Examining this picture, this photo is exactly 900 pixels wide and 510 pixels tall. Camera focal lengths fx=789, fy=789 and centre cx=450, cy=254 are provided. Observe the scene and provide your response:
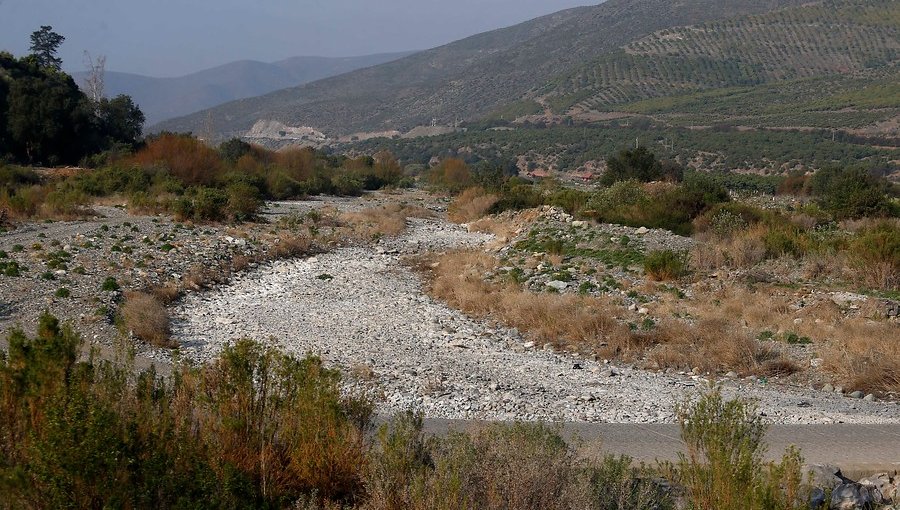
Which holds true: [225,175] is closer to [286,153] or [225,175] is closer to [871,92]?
[286,153]

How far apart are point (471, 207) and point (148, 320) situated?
77.4 feet

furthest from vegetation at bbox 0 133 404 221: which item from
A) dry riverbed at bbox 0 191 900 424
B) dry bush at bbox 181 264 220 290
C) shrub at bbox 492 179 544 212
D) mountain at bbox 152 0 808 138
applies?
mountain at bbox 152 0 808 138

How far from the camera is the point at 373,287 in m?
19.2

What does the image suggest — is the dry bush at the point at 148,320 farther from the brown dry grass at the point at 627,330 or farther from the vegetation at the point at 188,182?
the vegetation at the point at 188,182

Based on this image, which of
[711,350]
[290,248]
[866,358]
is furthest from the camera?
[290,248]

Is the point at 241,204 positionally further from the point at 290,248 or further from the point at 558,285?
the point at 558,285

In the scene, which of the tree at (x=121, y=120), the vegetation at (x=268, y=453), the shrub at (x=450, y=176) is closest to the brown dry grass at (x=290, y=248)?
the vegetation at (x=268, y=453)

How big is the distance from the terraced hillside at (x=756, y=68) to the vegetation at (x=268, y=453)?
84.3m

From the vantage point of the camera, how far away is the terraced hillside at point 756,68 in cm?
9194

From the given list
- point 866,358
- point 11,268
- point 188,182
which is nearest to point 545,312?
point 866,358

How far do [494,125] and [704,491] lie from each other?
10784cm

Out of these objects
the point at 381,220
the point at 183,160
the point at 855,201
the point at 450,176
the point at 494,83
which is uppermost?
the point at 494,83

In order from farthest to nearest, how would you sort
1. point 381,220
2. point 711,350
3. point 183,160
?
point 183,160 < point 381,220 < point 711,350

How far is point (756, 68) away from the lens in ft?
356
